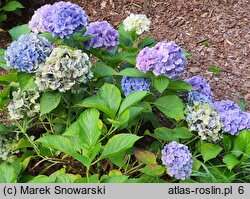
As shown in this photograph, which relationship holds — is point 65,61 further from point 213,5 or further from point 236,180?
point 213,5

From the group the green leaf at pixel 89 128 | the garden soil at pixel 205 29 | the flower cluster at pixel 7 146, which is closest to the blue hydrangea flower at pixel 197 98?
the green leaf at pixel 89 128

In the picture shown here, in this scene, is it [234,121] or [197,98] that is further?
[197,98]

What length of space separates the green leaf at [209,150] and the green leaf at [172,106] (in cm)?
17

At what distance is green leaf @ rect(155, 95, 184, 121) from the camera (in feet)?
7.44

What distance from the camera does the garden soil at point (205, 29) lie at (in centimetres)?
328

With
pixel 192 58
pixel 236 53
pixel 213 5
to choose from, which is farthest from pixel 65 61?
pixel 213 5

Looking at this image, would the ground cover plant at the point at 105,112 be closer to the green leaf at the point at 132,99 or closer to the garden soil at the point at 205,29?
the green leaf at the point at 132,99

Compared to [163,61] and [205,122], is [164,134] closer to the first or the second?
[205,122]

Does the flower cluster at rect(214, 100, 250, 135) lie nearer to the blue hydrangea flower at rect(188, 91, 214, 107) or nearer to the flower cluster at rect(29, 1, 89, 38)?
the blue hydrangea flower at rect(188, 91, 214, 107)

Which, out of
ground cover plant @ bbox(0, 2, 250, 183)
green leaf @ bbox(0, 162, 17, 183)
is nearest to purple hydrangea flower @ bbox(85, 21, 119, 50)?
ground cover plant @ bbox(0, 2, 250, 183)

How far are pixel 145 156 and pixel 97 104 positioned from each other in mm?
331

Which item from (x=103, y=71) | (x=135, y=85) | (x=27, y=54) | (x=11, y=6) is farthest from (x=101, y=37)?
(x=11, y=6)

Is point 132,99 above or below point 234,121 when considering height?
above

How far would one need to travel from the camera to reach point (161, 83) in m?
2.25
